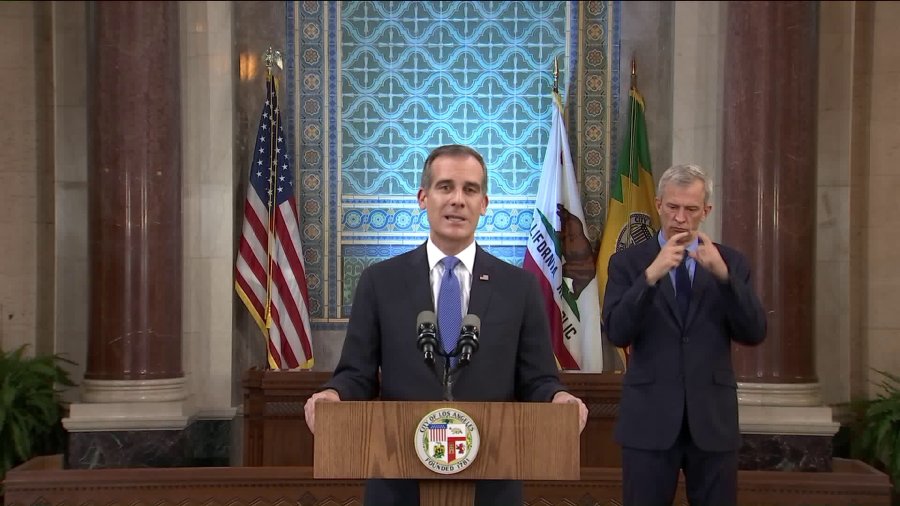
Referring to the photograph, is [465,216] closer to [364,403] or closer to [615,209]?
[364,403]

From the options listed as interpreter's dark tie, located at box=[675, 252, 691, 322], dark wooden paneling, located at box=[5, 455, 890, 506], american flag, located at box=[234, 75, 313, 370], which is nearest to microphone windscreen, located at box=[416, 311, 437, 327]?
interpreter's dark tie, located at box=[675, 252, 691, 322]

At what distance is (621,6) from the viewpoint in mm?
8359

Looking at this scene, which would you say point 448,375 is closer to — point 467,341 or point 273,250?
point 467,341

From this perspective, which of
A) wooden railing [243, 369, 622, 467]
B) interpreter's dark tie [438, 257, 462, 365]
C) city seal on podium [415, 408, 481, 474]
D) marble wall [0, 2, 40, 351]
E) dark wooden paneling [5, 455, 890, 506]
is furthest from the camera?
marble wall [0, 2, 40, 351]

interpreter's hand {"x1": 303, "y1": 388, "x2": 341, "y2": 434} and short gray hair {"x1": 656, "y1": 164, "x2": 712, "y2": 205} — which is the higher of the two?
short gray hair {"x1": 656, "y1": 164, "x2": 712, "y2": 205}

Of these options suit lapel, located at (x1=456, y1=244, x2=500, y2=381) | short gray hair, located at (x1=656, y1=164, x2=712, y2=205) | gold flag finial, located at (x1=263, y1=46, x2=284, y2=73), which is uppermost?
gold flag finial, located at (x1=263, y1=46, x2=284, y2=73)

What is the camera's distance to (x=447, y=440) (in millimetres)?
2492

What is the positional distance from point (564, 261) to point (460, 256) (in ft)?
15.9

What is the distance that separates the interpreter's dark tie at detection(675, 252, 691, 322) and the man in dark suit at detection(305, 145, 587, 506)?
859mm

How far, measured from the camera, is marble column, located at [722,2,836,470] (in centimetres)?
686

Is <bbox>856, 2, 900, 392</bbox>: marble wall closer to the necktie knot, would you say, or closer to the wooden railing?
the wooden railing

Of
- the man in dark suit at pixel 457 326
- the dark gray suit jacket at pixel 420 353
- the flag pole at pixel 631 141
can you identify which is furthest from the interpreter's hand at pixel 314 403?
the flag pole at pixel 631 141

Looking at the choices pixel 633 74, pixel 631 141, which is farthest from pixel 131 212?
pixel 633 74

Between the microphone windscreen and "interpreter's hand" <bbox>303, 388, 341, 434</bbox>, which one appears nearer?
"interpreter's hand" <bbox>303, 388, 341, 434</bbox>
